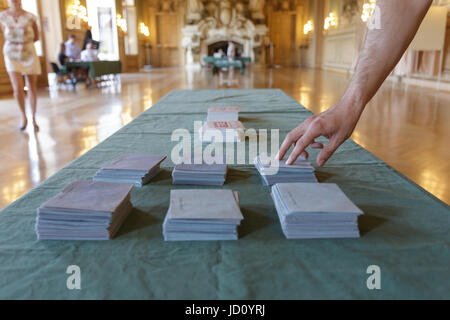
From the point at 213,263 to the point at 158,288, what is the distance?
0.16 metres

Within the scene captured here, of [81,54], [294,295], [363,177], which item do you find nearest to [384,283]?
[294,295]

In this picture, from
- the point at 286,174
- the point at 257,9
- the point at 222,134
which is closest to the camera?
the point at 286,174

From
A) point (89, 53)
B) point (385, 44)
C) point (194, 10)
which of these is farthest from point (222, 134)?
point (194, 10)

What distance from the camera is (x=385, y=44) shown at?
1.12 m

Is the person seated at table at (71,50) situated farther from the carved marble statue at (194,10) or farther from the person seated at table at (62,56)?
the carved marble statue at (194,10)

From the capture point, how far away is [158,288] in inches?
33.4

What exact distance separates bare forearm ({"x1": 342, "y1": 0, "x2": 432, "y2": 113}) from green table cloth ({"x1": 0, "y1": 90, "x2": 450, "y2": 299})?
43 centimetres

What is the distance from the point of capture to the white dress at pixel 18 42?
394 cm

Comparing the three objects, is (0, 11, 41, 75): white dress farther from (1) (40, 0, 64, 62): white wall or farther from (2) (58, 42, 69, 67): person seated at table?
(1) (40, 0, 64, 62): white wall

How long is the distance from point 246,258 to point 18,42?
410cm

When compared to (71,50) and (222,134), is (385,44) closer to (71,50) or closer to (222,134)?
(222,134)

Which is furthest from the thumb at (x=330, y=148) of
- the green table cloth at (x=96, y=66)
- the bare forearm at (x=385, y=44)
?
the green table cloth at (x=96, y=66)

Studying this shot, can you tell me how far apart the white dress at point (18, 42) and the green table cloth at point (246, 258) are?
314 centimetres

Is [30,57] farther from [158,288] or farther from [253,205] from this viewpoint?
[158,288]
